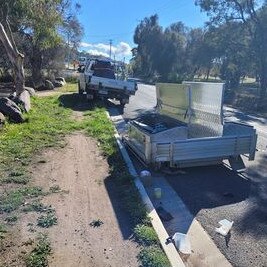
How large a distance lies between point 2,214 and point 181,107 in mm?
4760

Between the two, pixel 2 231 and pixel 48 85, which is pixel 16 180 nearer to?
pixel 2 231

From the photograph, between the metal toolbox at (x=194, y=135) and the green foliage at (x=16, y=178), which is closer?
the green foliage at (x=16, y=178)

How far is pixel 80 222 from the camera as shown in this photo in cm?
545

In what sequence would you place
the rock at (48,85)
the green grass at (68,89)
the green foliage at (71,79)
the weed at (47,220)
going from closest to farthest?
the weed at (47,220), the green grass at (68,89), the rock at (48,85), the green foliage at (71,79)

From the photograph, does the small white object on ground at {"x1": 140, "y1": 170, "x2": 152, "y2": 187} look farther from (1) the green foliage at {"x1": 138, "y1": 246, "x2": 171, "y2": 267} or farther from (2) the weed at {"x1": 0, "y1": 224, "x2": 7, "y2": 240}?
(2) the weed at {"x1": 0, "y1": 224, "x2": 7, "y2": 240}

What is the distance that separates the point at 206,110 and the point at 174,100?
1.13m

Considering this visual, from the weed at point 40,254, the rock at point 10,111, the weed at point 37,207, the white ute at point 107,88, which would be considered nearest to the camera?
the weed at point 40,254

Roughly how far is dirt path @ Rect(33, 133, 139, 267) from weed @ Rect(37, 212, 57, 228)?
0.26 feet

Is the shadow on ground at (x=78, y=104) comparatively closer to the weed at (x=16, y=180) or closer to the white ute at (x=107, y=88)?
the white ute at (x=107, y=88)

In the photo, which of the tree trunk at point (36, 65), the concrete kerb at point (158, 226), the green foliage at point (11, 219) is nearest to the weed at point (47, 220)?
the green foliage at point (11, 219)

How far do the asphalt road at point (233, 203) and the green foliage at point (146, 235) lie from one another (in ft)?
2.58

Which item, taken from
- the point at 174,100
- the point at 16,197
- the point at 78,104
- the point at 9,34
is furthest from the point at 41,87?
the point at 16,197

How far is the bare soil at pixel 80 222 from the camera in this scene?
4523 mm

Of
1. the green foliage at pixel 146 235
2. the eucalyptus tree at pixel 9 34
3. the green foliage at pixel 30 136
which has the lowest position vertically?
the green foliage at pixel 30 136
